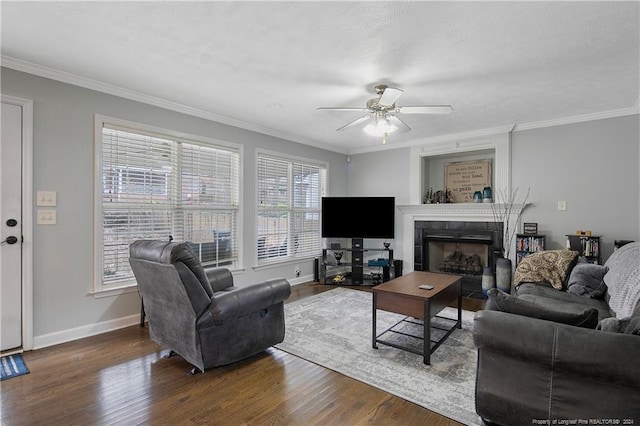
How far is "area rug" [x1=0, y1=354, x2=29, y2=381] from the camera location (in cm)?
239

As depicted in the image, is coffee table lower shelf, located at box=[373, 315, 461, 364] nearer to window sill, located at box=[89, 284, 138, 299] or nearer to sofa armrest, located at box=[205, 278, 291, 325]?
sofa armrest, located at box=[205, 278, 291, 325]

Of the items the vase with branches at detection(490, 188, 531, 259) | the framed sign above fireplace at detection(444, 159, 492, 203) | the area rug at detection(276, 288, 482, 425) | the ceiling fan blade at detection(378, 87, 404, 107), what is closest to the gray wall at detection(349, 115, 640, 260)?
the vase with branches at detection(490, 188, 531, 259)

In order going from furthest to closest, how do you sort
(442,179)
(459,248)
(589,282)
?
1. (442,179)
2. (459,248)
3. (589,282)

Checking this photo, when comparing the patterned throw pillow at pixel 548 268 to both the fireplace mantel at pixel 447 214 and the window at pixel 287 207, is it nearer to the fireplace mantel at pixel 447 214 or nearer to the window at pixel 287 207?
the fireplace mantel at pixel 447 214

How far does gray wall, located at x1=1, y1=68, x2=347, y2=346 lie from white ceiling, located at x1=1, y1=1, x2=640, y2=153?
0.60ft

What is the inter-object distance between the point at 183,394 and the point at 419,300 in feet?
6.22

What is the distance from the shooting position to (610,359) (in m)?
1.48

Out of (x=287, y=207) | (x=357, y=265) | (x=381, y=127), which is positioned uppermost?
(x=381, y=127)

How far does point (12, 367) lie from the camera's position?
2.50 m

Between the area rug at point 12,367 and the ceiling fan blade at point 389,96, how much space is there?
3.66 metres

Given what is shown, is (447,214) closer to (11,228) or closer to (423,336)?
(423,336)

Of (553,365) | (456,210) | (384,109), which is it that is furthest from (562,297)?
(384,109)

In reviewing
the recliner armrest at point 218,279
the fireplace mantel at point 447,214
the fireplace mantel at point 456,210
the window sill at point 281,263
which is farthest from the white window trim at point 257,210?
the fireplace mantel at point 456,210

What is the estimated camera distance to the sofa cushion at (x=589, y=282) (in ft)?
10.0
